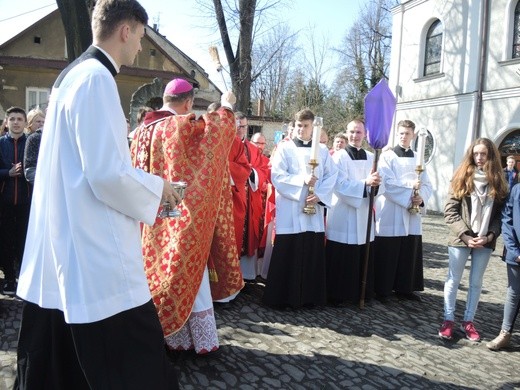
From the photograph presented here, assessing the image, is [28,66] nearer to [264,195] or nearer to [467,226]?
[264,195]

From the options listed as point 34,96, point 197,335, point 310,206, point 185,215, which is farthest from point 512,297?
point 34,96

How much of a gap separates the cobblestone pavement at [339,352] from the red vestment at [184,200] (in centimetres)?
61

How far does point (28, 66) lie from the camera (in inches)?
925

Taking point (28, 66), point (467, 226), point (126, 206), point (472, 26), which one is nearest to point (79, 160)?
point (126, 206)

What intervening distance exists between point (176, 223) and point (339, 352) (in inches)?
70.9

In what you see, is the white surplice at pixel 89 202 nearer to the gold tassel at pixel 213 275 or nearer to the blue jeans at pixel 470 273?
the gold tassel at pixel 213 275

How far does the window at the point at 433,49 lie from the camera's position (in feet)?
60.4

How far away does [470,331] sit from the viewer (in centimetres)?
469

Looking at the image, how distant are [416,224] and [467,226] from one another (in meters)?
1.26

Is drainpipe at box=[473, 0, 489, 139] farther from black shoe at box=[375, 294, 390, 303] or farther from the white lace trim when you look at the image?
the white lace trim

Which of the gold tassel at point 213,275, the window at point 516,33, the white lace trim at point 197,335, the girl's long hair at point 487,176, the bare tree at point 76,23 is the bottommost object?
the white lace trim at point 197,335

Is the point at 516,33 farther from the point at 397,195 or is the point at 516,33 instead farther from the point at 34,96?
the point at 34,96

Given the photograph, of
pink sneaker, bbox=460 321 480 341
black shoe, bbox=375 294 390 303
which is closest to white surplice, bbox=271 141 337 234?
black shoe, bbox=375 294 390 303

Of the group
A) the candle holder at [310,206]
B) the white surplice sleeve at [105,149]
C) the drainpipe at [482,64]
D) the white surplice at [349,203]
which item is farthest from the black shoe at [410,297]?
the drainpipe at [482,64]
